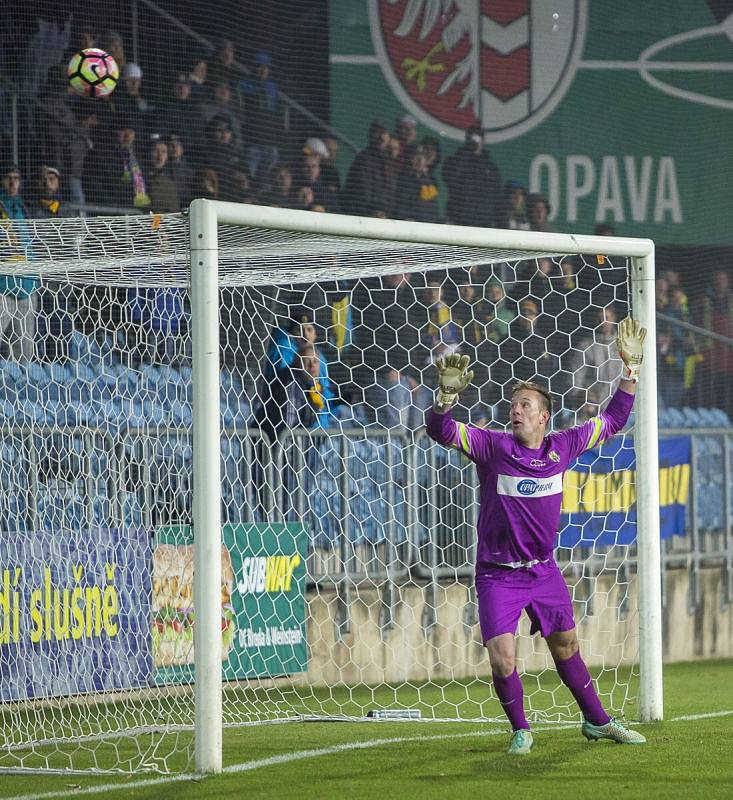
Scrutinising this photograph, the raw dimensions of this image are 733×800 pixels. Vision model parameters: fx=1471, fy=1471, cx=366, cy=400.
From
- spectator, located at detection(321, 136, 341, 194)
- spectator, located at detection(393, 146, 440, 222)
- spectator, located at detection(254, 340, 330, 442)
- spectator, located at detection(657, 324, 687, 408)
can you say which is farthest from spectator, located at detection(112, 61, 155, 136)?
spectator, located at detection(657, 324, 687, 408)

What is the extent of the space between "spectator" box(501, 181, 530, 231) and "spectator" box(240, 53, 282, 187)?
2.63 m

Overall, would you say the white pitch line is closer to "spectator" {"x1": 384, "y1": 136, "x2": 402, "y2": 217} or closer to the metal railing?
the metal railing

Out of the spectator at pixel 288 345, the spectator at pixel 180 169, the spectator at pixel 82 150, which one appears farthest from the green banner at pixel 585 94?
the spectator at pixel 288 345

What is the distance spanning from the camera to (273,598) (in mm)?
10188

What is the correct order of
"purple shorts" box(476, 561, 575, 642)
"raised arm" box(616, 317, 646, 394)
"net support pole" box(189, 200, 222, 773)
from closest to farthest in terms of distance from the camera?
"net support pole" box(189, 200, 222, 773) < "purple shorts" box(476, 561, 575, 642) < "raised arm" box(616, 317, 646, 394)

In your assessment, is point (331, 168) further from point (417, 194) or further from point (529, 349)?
point (529, 349)

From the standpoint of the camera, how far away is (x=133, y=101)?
1224 cm

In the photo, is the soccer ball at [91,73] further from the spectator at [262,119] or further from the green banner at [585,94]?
the green banner at [585,94]

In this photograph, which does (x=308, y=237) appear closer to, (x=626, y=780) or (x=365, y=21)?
(x=626, y=780)

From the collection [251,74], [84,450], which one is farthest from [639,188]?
[84,450]

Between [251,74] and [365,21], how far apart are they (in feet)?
6.82

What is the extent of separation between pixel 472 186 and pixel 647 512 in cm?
755

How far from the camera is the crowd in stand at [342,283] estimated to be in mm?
10625

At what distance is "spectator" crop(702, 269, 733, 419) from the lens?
1471 cm
